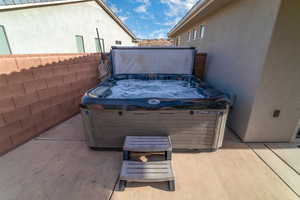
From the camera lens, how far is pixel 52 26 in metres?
4.97

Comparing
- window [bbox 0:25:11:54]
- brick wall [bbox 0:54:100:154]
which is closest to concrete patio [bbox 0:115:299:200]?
brick wall [bbox 0:54:100:154]

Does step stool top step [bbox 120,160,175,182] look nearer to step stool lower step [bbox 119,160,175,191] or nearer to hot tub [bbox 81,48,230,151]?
step stool lower step [bbox 119,160,175,191]

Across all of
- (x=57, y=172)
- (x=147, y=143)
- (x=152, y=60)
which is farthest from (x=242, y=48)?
(x=57, y=172)

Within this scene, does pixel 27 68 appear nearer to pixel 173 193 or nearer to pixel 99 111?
pixel 99 111

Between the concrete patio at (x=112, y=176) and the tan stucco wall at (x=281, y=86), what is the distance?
46 centimetres

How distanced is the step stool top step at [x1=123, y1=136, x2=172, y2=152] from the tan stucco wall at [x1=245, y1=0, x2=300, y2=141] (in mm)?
1433

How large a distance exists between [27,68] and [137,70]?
2.34 m

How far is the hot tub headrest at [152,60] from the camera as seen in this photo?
3.77 meters

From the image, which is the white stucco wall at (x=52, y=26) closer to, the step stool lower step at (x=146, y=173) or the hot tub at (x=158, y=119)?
the hot tub at (x=158, y=119)

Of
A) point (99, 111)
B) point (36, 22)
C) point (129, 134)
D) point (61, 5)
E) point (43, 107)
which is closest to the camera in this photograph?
point (99, 111)

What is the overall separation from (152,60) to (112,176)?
119 inches

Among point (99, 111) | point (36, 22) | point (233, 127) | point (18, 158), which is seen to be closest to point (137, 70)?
point (99, 111)

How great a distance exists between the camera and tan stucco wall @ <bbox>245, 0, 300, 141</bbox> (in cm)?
173

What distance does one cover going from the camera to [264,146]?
84.4 inches
